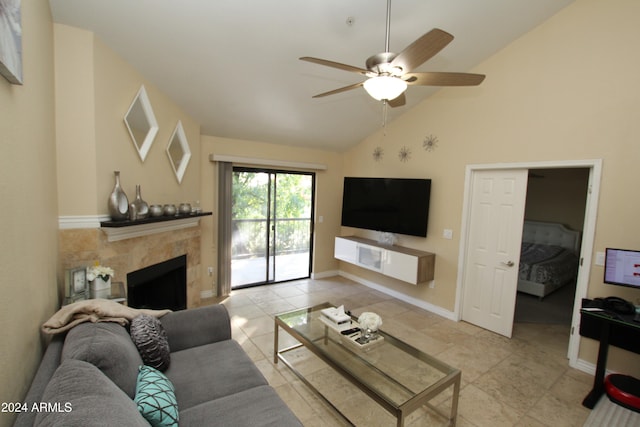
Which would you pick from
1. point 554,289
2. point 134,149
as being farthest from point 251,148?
point 554,289

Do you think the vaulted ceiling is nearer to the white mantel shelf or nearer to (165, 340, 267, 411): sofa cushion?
the white mantel shelf

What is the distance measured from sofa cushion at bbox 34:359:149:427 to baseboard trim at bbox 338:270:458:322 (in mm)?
3748

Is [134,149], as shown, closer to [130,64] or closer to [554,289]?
[130,64]

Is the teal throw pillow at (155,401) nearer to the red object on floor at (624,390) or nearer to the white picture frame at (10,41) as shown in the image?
the white picture frame at (10,41)

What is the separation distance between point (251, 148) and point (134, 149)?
80.2 inches

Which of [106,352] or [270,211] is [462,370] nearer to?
[106,352]

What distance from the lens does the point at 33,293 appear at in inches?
58.6

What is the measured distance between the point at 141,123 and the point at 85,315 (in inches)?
74.5

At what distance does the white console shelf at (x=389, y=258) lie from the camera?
3.80 m

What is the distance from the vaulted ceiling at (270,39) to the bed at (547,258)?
11.1 ft

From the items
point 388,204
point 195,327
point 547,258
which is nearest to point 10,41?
point 195,327

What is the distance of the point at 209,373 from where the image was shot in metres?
1.79

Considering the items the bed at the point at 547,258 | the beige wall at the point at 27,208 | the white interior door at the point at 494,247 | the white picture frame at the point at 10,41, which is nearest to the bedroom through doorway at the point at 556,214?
the bed at the point at 547,258

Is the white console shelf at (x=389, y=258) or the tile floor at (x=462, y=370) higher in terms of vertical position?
the white console shelf at (x=389, y=258)
